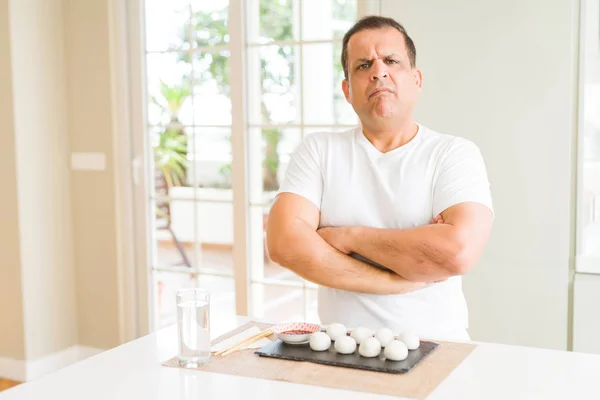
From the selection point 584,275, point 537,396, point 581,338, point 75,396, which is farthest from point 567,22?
point 75,396

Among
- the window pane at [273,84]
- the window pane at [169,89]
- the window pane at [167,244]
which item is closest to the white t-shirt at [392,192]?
the window pane at [273,84]

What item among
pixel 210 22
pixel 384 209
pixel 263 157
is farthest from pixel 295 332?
pixel 210 22

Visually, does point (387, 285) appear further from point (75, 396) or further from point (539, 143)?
point (539, 143)

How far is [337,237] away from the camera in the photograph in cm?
234

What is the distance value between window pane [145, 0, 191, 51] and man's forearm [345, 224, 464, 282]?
237 centimetres

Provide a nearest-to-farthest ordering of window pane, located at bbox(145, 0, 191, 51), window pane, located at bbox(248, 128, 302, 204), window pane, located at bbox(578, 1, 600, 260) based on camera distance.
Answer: window pane, located at bbox(578, 1, 600, 260)
window pane, located at bbox(248, 128, 302, 204)
window pane, located at bbox(145, 0, 191, 51)

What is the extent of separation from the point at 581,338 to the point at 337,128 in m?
1.43

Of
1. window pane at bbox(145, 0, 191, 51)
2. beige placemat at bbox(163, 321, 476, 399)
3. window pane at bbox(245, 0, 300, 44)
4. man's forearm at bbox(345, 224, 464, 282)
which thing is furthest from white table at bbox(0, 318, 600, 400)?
window pane at bbox(145, 0, 191, 51)

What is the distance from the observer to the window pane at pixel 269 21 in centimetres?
393

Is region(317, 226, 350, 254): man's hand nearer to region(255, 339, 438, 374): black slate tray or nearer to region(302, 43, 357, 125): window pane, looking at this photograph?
region(255, 339, 438, 374): black slate tray

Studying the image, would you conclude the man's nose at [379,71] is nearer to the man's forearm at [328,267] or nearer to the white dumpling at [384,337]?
the man's forearm at [328,267]

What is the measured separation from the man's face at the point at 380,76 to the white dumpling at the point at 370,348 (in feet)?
2.88

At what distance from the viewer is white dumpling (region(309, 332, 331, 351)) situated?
177 cm

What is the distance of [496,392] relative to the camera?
153cm
